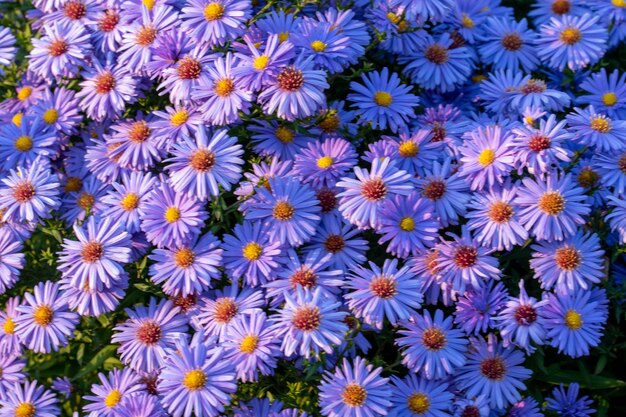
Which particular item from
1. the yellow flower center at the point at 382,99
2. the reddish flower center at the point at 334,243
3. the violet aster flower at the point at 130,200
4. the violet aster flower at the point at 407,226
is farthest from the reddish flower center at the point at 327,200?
the violet aster flower at the point at 130,200

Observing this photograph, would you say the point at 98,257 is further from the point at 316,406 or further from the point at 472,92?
the point at 472,92

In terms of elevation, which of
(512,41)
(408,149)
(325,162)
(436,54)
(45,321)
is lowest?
(45,321)

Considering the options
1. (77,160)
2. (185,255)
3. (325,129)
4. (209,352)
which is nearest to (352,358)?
(209,352)

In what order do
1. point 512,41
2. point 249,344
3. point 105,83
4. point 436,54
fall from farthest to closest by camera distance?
point 512,41, point 436,54, point 105,83, point 249,344

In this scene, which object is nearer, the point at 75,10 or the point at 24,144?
the point at 24,144

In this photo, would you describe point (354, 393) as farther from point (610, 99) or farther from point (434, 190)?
point (610, 99)

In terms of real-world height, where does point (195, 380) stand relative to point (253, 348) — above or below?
below

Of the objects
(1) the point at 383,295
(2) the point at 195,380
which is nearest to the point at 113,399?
(2) the point at 195,380
